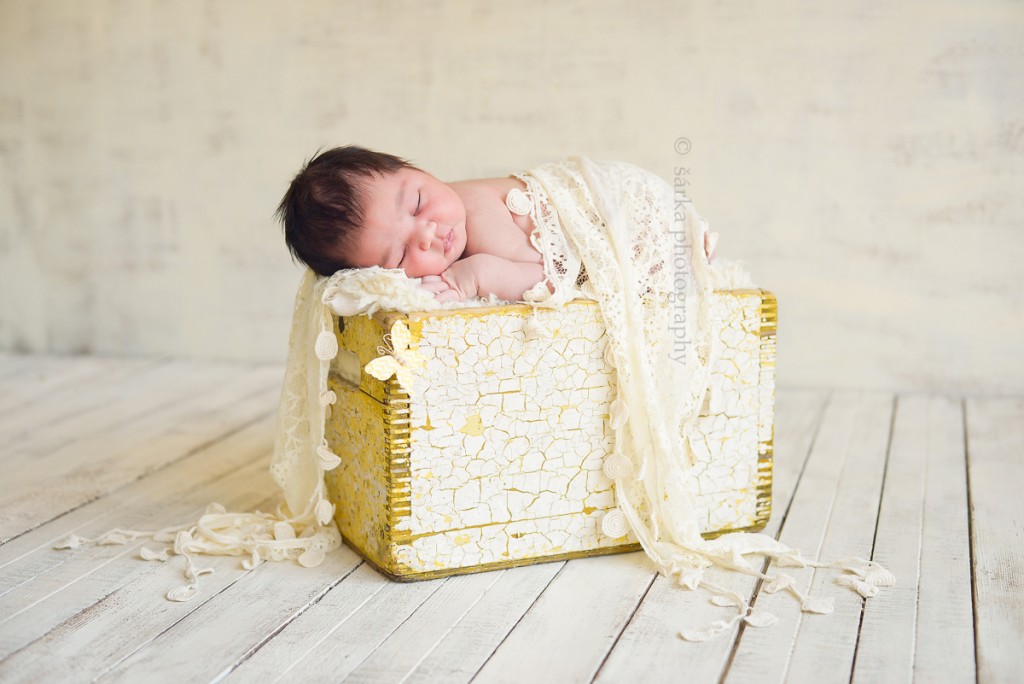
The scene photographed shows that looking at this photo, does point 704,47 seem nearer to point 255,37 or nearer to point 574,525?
point 255,37

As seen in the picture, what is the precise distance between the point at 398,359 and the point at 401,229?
10.4 inches

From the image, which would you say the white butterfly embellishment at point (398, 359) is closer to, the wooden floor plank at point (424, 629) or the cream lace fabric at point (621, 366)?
the cream lace fabric at point (621, 366)

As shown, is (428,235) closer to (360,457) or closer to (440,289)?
(440,289)

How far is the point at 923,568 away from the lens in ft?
5.20

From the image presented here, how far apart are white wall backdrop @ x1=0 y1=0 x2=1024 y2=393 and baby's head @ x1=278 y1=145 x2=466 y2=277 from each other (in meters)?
1.33

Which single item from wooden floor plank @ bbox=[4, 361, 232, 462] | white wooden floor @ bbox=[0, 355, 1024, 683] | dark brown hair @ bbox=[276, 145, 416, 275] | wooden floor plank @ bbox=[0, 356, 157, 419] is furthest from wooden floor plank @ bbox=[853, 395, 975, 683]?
wooden floor plank @ bbox=[0, 356, 157, 419]

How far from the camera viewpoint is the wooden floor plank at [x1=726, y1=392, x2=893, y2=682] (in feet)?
4.22

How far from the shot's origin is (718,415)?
1672mm

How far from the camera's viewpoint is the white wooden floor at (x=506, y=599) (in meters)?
1.29

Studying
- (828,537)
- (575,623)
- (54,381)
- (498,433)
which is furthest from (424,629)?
(54,381)

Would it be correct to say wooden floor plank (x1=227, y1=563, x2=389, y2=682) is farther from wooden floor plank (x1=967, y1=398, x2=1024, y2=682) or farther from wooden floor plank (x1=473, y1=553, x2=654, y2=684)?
wooden floor plank (x1=967, y1=398, x2=1024, y2=682)

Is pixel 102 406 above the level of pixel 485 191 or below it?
below

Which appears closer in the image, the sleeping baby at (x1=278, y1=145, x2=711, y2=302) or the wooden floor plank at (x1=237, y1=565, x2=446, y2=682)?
the wooden floor plank at (x1=237, y1=565, x2=446, y2=682)

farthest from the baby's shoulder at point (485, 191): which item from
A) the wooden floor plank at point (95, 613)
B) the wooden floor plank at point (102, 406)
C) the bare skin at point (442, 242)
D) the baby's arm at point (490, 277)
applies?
the wooden floor plank at point (102, 406)
